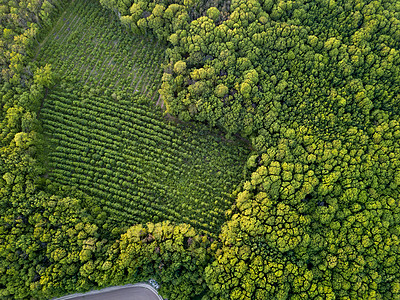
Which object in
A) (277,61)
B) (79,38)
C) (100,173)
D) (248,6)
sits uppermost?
(248,6)

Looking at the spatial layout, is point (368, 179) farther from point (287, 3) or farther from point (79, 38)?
point (79, 38)

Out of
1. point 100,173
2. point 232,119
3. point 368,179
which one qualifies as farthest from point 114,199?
point 368,179

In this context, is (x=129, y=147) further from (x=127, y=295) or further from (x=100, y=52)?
(x=127, y=295)

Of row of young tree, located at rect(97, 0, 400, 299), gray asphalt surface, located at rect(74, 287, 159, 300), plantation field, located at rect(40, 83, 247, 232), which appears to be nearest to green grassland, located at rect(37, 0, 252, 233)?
plantation field, located at rect(40, 83, 247, 232)

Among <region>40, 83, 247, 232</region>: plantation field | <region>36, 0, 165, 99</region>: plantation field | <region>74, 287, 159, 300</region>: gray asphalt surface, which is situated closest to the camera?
<region>74, 287, 159, 300</region>: gray asphalt surface

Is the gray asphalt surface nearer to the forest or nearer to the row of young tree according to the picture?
the forest

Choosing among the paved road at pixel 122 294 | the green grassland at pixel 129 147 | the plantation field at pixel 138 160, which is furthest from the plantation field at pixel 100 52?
the paved road at pixel 122 294

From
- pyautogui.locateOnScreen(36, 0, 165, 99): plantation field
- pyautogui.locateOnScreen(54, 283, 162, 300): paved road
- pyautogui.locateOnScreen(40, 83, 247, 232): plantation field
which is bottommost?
pyautogui.locateOnScreen(54, 283, 162, 300): paved road

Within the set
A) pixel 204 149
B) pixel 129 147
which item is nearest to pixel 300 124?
pixel 204 149
